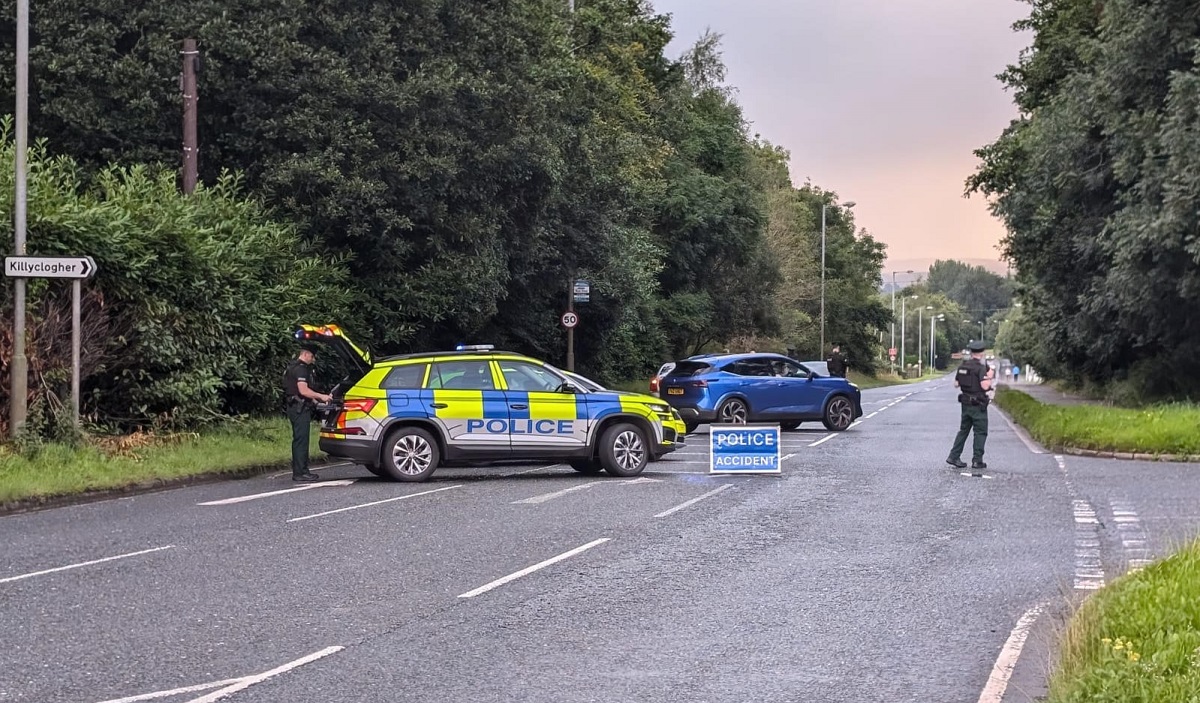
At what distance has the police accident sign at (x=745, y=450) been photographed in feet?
62.5

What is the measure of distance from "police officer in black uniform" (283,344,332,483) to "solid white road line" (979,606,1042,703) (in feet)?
38.0

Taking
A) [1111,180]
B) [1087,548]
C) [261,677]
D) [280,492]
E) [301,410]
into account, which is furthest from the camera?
[1111,180]

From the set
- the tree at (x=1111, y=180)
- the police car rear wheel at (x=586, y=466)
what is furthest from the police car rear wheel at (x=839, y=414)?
the police car rear wheel at (x=586, y=466)

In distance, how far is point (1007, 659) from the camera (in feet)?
24.8

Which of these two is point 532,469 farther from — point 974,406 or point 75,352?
point 75,352

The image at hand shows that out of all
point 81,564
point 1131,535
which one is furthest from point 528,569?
point 1131,535

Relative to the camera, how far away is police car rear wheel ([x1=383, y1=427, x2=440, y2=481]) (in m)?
18.0

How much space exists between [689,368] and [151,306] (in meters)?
12.4

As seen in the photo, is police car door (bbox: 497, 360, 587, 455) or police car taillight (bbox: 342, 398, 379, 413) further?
police car door (bbox: 497, 360, 587, 455)

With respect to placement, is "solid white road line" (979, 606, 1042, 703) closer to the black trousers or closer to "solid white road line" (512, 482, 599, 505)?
"solid white road line" (512, 482, 599, 505)

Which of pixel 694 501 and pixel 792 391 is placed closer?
pixel 694 501

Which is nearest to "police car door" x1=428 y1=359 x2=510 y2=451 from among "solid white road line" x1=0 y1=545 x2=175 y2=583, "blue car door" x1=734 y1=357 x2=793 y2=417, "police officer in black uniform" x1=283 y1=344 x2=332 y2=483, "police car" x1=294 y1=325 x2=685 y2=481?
"police car" x1=294 y1=325 x2=685 y2=481

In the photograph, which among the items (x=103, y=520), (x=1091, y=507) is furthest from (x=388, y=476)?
(x=1091, y=507)

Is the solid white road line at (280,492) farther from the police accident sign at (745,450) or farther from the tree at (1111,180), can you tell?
the tree at (1111,180)
